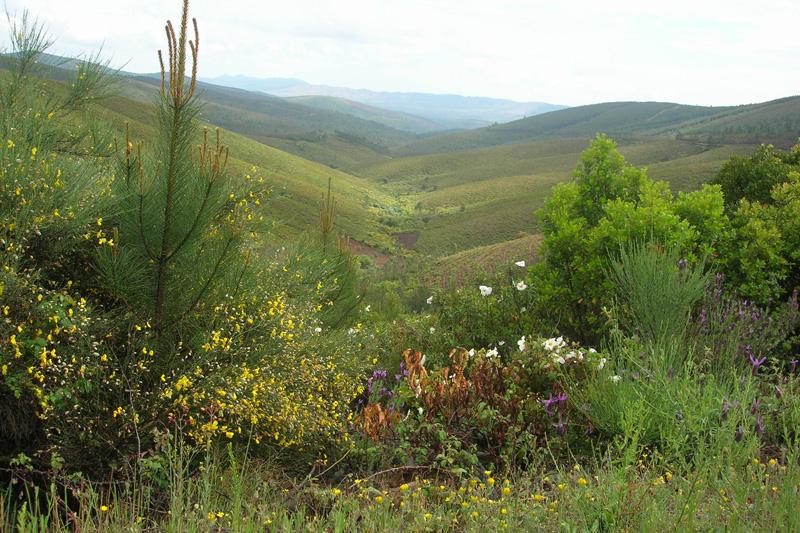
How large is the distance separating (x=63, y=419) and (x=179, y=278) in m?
1.00

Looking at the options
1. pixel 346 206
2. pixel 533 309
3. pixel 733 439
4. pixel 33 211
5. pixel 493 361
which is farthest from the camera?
pixel 346 206

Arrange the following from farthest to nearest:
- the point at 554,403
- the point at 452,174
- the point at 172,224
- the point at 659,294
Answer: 1. the point at 452,174
2. the point at 659,294
3. the point at 554,403
4. the point at 172,224

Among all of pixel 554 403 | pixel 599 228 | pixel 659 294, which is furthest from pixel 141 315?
pixel 599 228

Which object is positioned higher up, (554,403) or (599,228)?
(599,228)

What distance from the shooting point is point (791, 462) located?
106 inches

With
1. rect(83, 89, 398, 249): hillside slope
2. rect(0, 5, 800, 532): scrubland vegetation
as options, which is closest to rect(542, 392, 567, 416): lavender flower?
rect(0, 5, 800, 532): scrubland vegetation

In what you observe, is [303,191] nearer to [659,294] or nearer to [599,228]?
[599,228]

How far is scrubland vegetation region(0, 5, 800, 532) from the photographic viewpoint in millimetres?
2772

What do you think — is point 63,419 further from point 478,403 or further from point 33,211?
point 478,403

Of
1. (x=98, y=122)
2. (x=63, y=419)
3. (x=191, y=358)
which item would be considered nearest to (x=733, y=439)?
(x=191, y=358)

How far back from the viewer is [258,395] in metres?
3.92

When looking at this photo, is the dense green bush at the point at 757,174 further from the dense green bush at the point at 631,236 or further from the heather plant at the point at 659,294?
the heather plant at the point at 659,294

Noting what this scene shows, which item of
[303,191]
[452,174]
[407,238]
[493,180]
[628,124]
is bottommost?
[407,238]

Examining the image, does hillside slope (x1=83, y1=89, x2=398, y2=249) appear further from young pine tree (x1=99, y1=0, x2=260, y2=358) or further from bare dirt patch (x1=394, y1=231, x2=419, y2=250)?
young pine tree (x1=99, y1=0, x2=260, y2=358)
